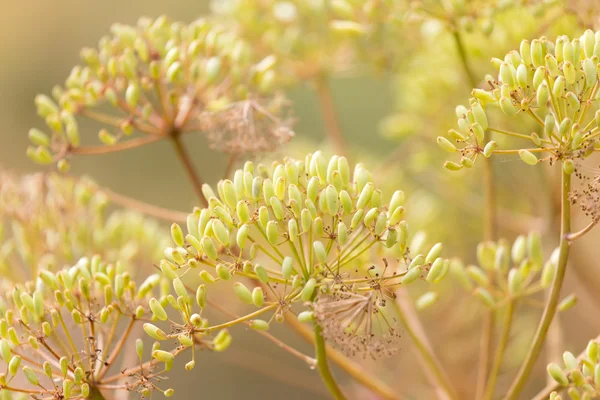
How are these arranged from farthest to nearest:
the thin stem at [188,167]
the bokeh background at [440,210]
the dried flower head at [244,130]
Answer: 1. the bokeh background at [440,210]
2. the thin stem at [188,167]
3. the dried flower head at [244,130]

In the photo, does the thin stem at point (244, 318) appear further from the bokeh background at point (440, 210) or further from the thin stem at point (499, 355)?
the bokeh background at point (440, 210)

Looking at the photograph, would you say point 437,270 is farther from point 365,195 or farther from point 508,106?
point 508,106

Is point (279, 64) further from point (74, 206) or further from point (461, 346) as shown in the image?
point (461, 346)

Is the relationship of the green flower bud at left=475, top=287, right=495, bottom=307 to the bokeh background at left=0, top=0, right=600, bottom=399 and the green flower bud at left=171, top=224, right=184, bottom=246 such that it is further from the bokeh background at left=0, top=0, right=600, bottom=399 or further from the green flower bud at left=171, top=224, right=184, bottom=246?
the green flower bud at left=171, top=224, right=184, bottom=246

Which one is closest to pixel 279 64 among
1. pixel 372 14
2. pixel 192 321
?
pixel 372 14

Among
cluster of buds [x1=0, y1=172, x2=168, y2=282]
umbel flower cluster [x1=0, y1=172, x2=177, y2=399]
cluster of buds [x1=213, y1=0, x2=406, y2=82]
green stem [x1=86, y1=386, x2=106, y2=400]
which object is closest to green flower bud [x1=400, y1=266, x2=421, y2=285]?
umbel flower cluster [x1=0, y1=172, x2=177, y2=399]

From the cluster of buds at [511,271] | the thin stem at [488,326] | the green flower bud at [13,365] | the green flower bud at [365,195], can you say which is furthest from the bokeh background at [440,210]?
the green flower bud at [13,365]

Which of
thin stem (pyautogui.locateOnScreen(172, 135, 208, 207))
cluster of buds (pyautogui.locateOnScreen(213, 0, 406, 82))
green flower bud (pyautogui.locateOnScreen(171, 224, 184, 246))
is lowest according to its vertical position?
green flower bud (pyautogui.locateOnScreen(171, 224, 184, 246))
